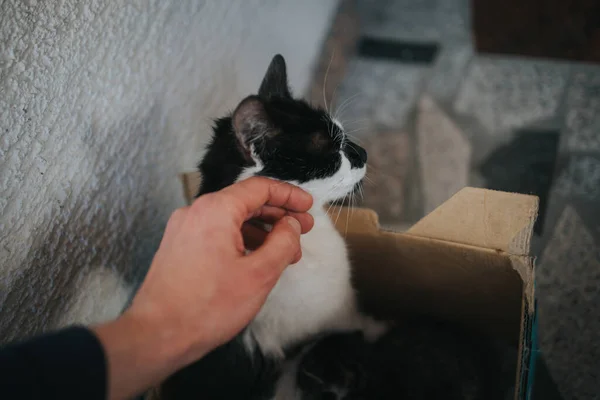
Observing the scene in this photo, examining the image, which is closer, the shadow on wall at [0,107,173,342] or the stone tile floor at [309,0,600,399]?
the shadow on wall at [0,107,173,342]

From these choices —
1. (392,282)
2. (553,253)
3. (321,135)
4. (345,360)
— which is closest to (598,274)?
(553,253)

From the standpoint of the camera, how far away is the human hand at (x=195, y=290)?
0.50 m

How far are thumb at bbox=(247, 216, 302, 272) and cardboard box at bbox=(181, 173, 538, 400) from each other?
0.22 m

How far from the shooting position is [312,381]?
2.77 feet

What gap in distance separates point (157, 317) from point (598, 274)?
1085 mm

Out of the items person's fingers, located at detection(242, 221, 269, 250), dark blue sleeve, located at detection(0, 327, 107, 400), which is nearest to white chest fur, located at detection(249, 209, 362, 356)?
person's fingers, located at detection(242, 221, 269, 250)

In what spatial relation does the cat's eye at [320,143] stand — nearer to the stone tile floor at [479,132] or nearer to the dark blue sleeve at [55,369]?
the dark blue sleeve at [55,369]

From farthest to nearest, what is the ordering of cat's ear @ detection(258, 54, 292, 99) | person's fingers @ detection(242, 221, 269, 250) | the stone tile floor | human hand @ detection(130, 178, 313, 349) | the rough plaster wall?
the stone tile floor < cat's ear @ detection(258, 54, 292, 99) < person's fingers @ detection(242, 221, 269, 250) < the rough plaster wall < human hand @ detection(130, 178, 313, 349)

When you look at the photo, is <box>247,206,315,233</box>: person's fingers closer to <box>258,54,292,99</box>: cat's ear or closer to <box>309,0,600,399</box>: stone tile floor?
<box>258,54,292,99</box>: cat's ear

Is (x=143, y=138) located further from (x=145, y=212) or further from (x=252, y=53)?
(x=252, y=53)

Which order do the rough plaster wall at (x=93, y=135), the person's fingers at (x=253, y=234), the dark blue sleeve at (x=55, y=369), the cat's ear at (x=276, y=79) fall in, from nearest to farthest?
the dark blue sleeve at (x=55, y=369), the rough plaster wall at (x=93, y=135), the person's fingers at (x=253, y=234), the cat's ear at (x=276, y=79)

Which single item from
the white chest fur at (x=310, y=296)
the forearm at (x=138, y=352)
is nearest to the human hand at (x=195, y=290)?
the forearm at (x=138, y=352)

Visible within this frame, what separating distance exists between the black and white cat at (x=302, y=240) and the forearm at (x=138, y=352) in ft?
0.91

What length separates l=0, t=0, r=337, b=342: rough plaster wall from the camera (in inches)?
26.6
